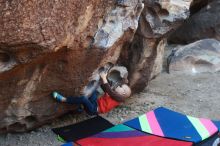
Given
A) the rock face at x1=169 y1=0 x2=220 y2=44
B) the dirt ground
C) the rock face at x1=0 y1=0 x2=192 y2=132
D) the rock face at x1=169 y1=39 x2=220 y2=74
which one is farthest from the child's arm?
the rock face at x1=169 y1=0 x2=220 y2=44

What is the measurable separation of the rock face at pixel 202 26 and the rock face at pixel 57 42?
2092 mm

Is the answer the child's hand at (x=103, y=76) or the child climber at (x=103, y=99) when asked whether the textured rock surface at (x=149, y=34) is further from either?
the child's hand at (x=103, y=76)

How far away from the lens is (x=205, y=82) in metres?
4.51

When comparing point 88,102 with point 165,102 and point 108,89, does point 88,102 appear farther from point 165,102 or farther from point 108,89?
point 165,102

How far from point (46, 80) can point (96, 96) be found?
1.81 feet

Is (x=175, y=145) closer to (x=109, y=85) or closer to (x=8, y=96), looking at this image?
(x=109, y=85)

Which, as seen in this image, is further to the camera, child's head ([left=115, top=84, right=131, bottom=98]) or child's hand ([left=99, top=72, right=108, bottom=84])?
child's head ([left=115, top=84, right=131, bottom=98])

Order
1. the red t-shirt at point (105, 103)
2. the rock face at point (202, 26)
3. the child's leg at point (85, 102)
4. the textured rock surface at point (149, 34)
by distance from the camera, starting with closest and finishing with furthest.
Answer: the child's leg at point (85, 102)
the red t-shirt at point (105, 103)
the textured rock surface at point (149, 34)
the rock face at point (202, 26)

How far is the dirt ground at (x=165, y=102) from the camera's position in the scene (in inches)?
128

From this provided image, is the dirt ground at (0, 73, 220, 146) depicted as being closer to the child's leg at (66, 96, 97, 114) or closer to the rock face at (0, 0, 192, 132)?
the rock face at (0, 0, 192, 132)

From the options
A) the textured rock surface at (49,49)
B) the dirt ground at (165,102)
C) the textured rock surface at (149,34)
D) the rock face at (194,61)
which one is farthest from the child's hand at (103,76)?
the rock face at (194,61)

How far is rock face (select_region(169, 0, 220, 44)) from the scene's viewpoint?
230 inches

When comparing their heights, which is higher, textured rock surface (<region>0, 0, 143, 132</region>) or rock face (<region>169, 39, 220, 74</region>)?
textured rock surface (<region>0, 0, 143, 132</region>)

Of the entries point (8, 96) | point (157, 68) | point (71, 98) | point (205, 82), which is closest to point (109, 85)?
point (71, 98)
